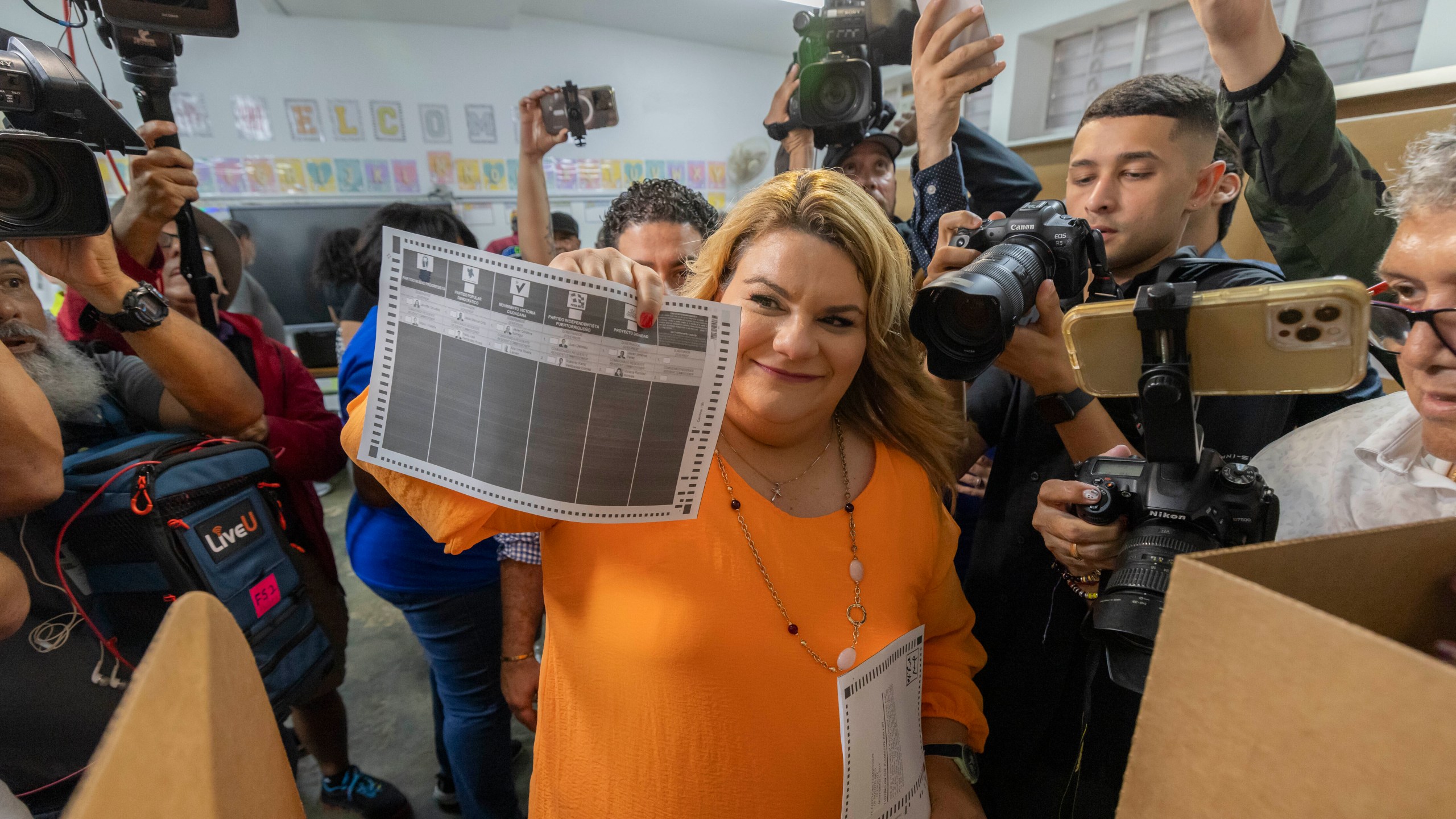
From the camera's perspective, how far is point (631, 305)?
62cm

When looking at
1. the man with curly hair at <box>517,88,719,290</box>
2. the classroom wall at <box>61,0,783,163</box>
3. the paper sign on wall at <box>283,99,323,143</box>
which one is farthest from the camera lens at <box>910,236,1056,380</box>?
the paper sign on wall at <box>283,99,323,143</box>

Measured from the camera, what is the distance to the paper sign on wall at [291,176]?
4.79 meters

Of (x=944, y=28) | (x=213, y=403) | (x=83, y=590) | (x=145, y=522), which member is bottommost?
(x=83, y=590)

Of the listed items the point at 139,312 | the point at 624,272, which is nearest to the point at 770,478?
the point at 624,272

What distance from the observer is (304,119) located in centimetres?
479

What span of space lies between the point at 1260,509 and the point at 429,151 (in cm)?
603

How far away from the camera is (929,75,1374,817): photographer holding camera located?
97 cm

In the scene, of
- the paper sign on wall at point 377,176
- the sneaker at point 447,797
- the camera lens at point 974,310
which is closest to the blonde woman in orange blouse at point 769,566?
the camera lens at point 974,310

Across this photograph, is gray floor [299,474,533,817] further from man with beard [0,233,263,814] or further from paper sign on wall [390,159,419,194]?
paper sign on wall [390,159,419,194]

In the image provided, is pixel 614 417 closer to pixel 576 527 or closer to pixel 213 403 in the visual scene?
pixel 576 527

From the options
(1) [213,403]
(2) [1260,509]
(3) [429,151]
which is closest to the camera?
(2) [1260,509]

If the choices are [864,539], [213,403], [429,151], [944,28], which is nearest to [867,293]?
[864,539]

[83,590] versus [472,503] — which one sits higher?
[472,503]

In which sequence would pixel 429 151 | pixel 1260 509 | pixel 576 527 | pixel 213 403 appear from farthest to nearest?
pixel 429 151
pixel 213 403
pixel 576 527
pixel 1260 509
